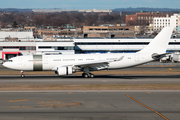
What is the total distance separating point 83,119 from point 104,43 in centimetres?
8434

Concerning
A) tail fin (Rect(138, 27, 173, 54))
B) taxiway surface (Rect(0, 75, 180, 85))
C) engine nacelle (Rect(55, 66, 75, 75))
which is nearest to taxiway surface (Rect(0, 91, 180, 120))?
taxiway surface (Rect(0, 75, 180, 85))

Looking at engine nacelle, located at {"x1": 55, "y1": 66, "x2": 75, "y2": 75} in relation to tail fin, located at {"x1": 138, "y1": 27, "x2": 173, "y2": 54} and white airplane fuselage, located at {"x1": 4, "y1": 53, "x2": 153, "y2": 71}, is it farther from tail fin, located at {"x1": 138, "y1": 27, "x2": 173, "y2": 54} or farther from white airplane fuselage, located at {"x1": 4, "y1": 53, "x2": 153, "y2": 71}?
tail fin, located at {"x1": 138, "y1": 27, "x2": 173, "y2": 54}

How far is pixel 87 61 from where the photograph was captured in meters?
48.7

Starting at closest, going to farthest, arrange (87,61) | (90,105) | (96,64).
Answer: (90,105)
(96,64)
(87,61)

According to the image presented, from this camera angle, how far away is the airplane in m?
47.8

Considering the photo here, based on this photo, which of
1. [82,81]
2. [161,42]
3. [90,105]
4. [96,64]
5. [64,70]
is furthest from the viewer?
[161,42]

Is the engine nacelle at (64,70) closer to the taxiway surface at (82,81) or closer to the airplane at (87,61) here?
the airplane at (87,61)

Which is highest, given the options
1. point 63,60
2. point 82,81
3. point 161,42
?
point 161,42

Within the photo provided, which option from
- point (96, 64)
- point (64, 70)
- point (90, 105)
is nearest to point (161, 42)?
point (96, 64)

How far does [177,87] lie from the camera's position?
37969 millimetres

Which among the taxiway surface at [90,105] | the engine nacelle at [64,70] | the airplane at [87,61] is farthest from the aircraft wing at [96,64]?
the taxiway surface at [90,105]

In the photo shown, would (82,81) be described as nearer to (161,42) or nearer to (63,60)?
(63,60)

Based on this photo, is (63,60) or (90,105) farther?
(63,60)

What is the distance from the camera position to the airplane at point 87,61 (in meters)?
47.8
